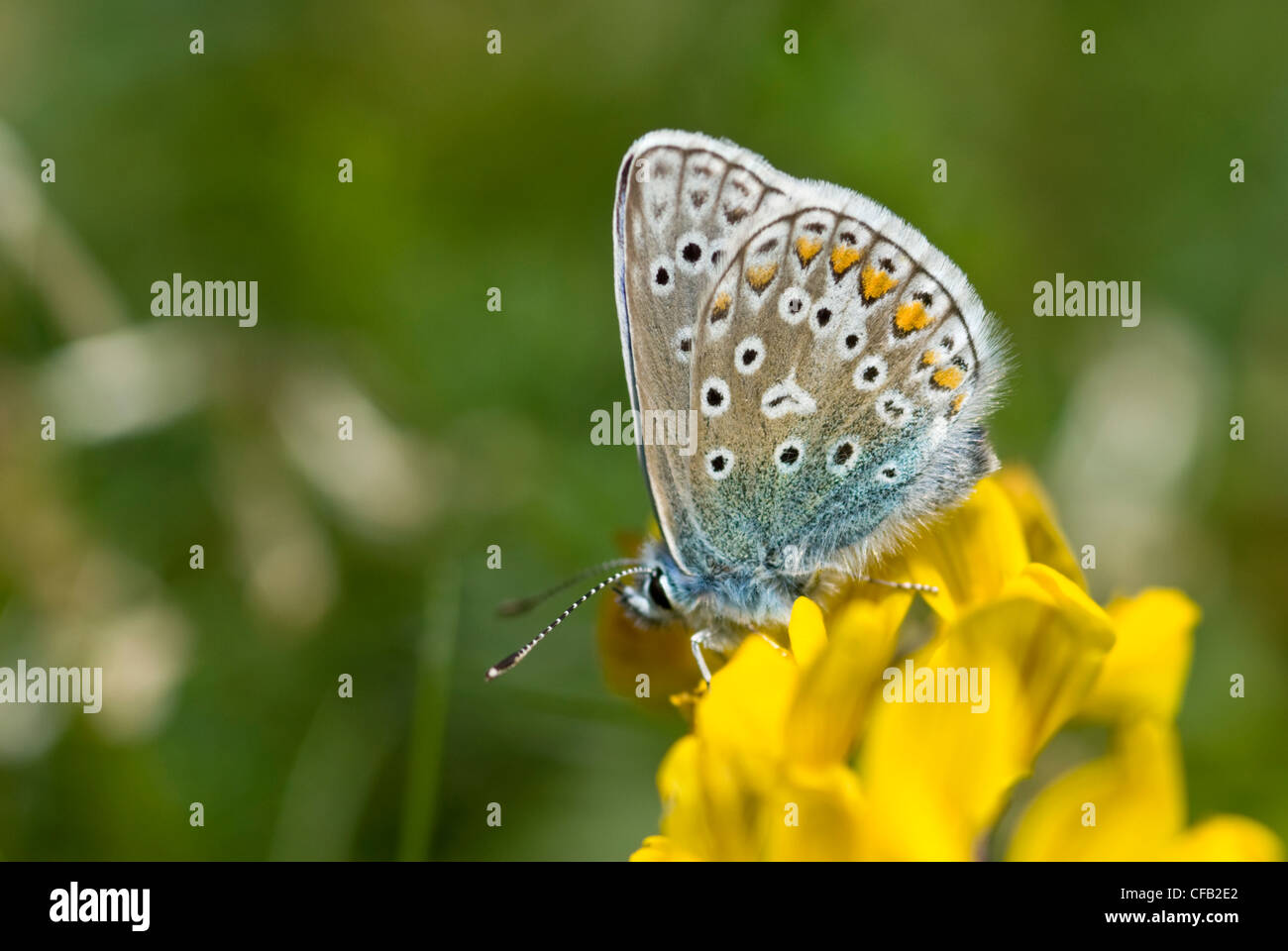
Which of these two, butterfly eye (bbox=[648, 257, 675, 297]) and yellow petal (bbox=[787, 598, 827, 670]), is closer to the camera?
yellow petal (bbox=[787, 598, 827, 670])

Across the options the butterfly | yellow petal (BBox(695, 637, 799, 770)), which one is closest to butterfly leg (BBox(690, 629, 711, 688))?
the butterfly

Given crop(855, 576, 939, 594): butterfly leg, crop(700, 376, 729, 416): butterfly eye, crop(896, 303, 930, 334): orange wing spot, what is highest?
crop(896, 303, 930, 334): orange wing spot

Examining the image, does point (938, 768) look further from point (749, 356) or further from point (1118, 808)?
point (749, 356)

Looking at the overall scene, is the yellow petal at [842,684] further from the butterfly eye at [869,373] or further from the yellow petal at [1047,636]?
the butterfly eye at [869,373]

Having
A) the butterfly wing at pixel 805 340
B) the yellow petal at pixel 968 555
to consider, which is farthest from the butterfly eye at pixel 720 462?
the yellow petal at pixel 968 555

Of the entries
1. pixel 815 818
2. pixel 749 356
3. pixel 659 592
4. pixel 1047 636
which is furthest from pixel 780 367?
pixel 815 818

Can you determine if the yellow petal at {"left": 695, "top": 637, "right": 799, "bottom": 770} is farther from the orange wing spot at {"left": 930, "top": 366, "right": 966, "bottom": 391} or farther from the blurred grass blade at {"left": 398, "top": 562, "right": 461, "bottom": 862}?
the blurred grass blade at {"left": 398, "top": 562, "right": 461, "bottom": 862}
